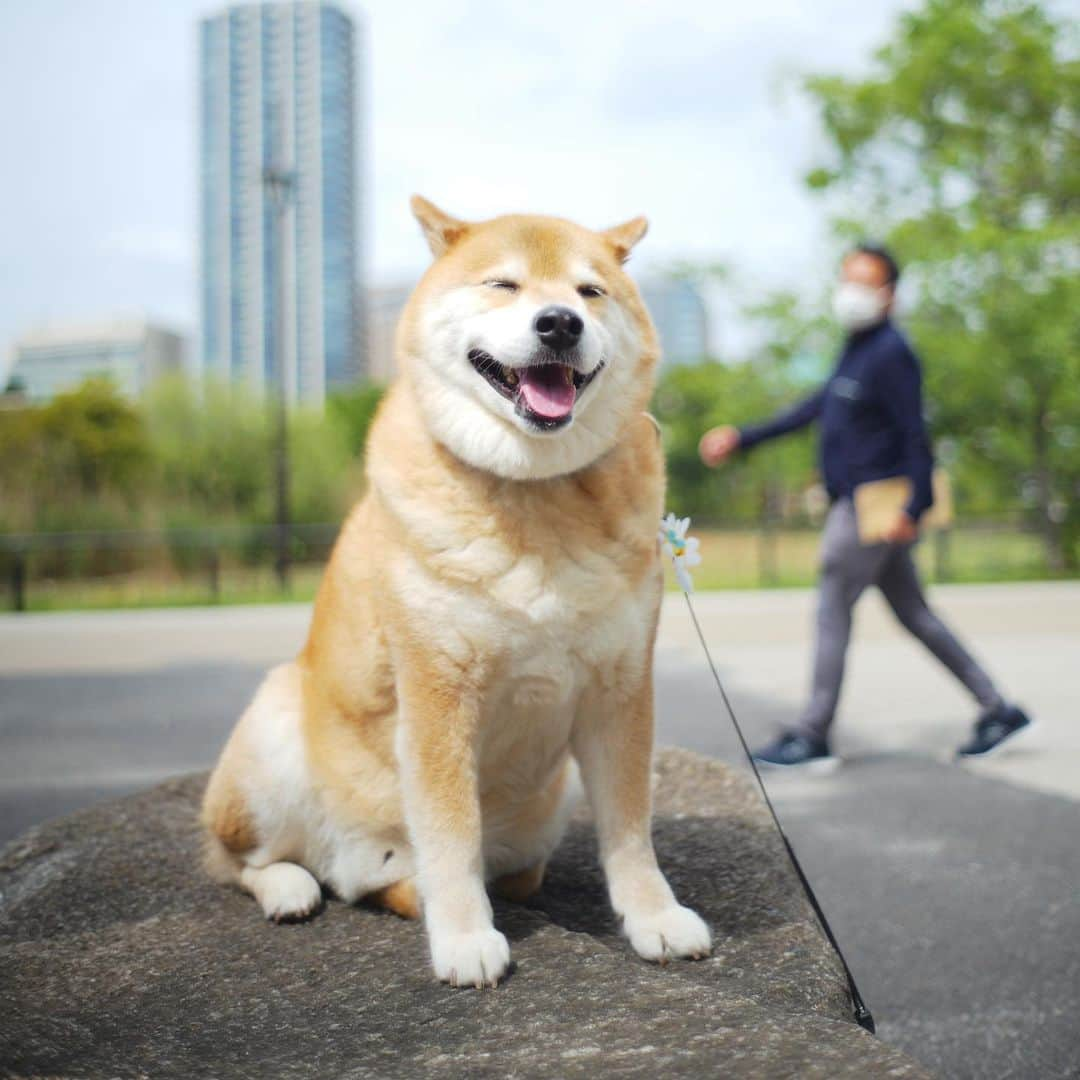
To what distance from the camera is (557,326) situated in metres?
2.25

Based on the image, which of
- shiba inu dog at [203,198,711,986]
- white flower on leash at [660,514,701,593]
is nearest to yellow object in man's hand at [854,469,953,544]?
white flower on leash at [660,514,701,593]

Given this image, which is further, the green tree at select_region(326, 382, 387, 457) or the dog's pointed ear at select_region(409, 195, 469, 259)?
the green tree at select_region(326, 382, 387, 457)

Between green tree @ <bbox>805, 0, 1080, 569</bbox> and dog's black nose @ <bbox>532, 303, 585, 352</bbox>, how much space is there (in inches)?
701

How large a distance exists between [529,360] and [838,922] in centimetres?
232

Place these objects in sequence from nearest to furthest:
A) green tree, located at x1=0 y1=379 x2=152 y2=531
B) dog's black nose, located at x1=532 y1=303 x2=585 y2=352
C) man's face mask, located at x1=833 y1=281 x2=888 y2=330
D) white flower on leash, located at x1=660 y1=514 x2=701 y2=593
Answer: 1. dog's black nose, located at x1=532 y1=303 x2=585 y2=352
2. white flower on leash, located at x1=660 y1=514 x2=701 y2=593
3. man's face mask, located at x1=833 y1=281 x2=888 y2=330
4. green tree, located at x1=0 y1=379 x2=152 y2=531

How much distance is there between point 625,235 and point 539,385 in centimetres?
55

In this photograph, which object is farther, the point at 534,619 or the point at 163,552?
the point at 163,552

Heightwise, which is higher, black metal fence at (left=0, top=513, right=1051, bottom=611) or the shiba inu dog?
the shiba inu dog

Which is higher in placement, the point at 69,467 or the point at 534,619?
the point at 534,619

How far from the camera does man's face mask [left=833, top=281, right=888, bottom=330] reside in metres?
5.63

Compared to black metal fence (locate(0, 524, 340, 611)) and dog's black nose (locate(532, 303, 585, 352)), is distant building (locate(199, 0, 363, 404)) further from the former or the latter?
dog's black nose (locate(532, 303, 585, 352))

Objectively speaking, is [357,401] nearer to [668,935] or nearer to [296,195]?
[296,195]

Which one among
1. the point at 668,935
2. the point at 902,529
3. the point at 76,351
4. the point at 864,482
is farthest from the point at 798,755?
the point at 76,351

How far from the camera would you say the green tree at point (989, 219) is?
18.7 m
